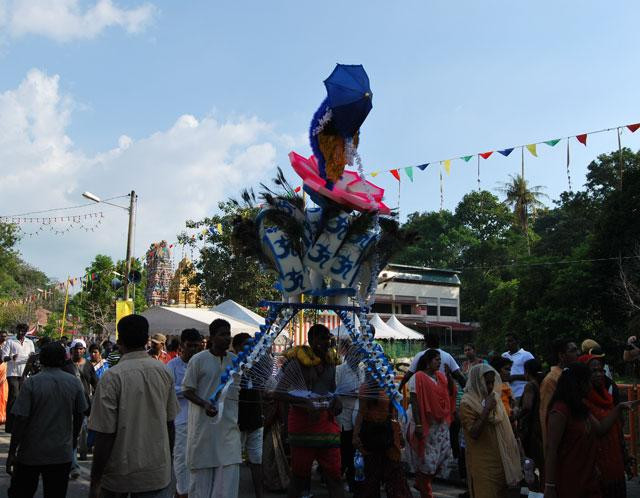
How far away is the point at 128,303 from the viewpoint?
53.4ft

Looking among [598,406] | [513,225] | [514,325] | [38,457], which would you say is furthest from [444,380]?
[513,225]

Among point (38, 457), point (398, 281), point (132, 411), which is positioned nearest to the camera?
point (132, 411)

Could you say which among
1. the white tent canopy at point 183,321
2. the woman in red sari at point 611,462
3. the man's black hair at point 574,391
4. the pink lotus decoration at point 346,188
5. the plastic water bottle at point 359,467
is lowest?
the plastic water bottle at point 359,467

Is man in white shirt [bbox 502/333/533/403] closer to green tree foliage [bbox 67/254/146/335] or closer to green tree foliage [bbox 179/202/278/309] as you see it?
green tree foliage [bbox 179/202/278/309]

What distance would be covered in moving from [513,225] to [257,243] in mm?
53479

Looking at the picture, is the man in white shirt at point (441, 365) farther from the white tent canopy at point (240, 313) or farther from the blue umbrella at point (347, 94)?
the white tent canopy at point (240, 313)

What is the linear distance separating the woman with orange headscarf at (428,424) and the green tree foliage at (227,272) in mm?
17946

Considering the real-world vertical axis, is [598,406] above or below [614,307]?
below

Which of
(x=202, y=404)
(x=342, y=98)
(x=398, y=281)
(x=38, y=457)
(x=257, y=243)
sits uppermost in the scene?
(x=398, y=281)

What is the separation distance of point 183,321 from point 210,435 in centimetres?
974

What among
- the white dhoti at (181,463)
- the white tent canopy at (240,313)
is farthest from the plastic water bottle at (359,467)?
the white tent canopy at (240,313)

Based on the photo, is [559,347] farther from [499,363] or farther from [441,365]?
[441,365]

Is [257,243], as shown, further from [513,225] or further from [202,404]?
[513,225]

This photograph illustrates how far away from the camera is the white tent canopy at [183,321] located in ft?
48.8
